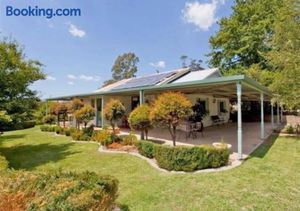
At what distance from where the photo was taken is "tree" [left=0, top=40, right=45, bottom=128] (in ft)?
38.4

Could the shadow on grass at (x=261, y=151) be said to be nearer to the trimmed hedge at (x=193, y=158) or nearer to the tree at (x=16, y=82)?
the trimmed hedge at (x=193, y=158)

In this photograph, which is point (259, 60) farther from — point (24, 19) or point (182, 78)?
point (24, 19)

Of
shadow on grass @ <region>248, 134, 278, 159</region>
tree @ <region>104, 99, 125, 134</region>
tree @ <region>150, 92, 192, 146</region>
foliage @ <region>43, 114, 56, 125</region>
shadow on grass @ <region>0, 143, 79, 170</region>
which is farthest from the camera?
foliage @ <region>43, 114, 56, 125</region>

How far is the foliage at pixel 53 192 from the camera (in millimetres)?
2965

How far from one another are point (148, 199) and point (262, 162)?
4919 millimetres

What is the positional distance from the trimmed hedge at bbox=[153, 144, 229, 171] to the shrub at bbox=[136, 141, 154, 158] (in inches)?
60.3

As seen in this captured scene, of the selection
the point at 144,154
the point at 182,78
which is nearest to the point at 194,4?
the point at 182,78

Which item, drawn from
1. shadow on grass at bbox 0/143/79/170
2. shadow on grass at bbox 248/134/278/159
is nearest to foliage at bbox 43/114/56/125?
shadow on grass at bbox 0/143/79/170

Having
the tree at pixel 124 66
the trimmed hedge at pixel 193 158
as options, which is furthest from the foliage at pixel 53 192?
the tree at pixel 124 66

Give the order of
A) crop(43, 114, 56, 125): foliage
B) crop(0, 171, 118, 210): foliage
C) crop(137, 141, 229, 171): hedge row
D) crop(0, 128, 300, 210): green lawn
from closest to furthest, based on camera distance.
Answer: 1. crop(0, 171, 118, 210): foliage
2. crop(0, 128, 300, 210): green lawn
3. crop(137, 141, 229, 171): hedge row
4. crop(43, 114, 56, 125): foliage

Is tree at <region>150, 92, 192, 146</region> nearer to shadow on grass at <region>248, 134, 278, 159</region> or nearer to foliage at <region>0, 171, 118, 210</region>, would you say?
shadow on grass at <region>248, 134, 278, 159</region>

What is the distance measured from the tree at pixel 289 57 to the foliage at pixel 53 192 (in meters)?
14.0

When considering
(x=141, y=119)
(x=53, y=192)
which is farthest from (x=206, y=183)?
(x=141, y=119)

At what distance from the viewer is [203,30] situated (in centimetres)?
3228
